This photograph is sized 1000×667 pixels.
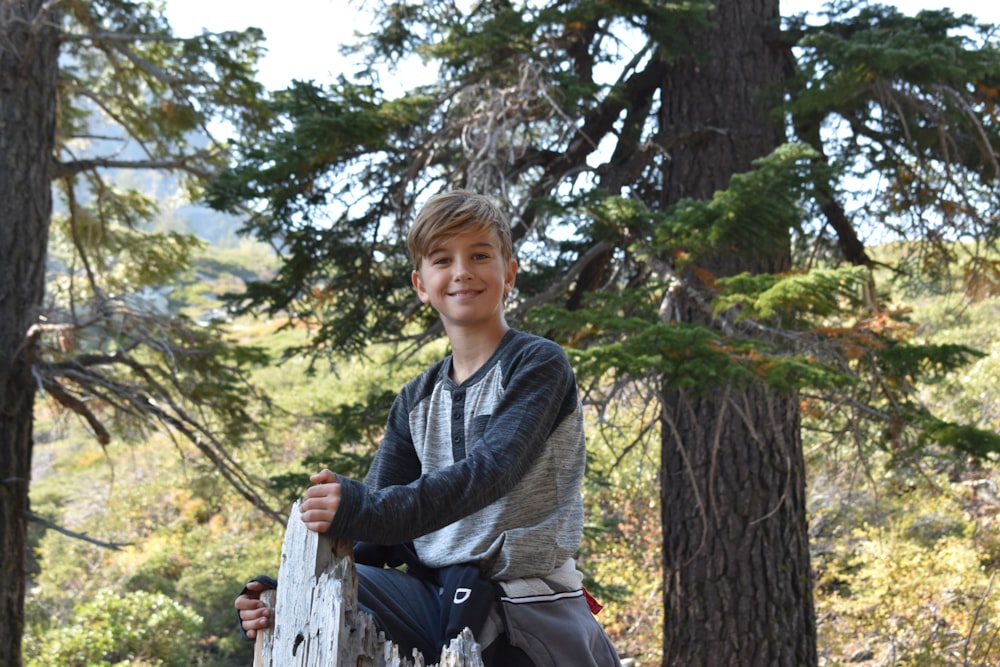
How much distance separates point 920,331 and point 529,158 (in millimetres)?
9707

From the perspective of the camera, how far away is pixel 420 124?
5.47 meters

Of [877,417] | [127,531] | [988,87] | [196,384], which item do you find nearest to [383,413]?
[196,384]

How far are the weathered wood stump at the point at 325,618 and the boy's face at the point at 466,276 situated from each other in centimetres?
54

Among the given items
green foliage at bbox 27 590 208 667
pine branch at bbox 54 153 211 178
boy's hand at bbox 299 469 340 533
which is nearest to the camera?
boy's hand at bbox 299 469 340 533

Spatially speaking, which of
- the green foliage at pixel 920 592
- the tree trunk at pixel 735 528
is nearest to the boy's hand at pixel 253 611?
the tree trunk at pixel 735 528

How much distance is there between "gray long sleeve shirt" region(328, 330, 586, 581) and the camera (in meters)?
1.70

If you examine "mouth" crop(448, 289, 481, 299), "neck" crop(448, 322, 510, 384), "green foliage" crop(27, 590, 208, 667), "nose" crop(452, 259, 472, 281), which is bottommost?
"green foliage" crop(27, 590, 208, 667)

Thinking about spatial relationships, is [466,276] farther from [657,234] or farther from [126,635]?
[126,635]

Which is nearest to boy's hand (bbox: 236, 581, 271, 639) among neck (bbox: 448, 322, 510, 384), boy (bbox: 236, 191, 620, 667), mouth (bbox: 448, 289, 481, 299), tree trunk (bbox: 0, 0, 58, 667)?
boy (bbox: 236, 191, 620, 667)

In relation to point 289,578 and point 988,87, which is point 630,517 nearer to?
point 988,87

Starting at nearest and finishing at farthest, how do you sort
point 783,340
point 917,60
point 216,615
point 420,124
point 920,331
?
point 917,60, point 783,340, point 420,124, point 920,331, point 216,615

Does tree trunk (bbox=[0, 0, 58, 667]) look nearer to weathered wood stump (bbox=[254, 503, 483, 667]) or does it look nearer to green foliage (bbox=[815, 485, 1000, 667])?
weathered wood stump (bbox=[254, 503, 483, 667])

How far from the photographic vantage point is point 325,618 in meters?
1.66

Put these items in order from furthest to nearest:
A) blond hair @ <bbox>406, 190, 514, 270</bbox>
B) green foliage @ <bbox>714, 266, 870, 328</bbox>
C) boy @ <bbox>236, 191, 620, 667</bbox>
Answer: green foliage @ <bbox>714, 266, 870, 328</bbox> → blond hair @ <bbox>406, 190, 514, 270</bbox> → boy @ <bbox>236, 191, 620, 667</bbox>
